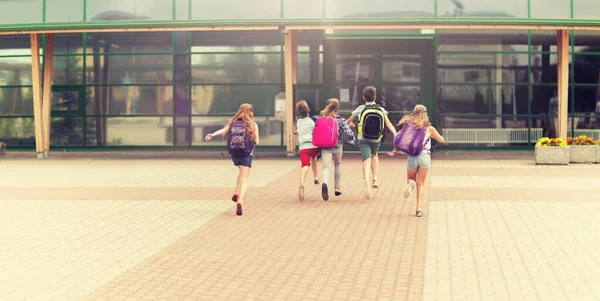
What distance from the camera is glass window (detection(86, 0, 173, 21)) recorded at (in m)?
26.3

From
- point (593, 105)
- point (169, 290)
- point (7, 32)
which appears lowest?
point (169, 290)

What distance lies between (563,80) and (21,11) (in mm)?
15059

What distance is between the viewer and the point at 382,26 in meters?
23.2

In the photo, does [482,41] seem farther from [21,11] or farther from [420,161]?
[420,161]

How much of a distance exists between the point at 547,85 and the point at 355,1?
19.5ft

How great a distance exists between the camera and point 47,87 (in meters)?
25.9

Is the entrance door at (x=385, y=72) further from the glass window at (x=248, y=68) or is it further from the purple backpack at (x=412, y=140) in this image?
the purple backpack at (x=412, y=140)

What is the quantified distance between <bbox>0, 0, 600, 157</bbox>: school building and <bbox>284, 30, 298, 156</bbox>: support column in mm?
765

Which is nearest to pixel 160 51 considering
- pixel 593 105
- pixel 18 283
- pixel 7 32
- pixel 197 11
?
pixel 197 11

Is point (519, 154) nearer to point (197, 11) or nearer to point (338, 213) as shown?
point (197, 11)

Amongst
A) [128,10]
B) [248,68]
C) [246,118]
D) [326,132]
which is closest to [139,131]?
[128,10]

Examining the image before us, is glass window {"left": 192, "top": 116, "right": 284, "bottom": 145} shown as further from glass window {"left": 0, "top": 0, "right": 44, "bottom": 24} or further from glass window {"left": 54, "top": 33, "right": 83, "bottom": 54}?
glass window {"left": 0, "top": 0, "right": 44, "bottom": 24}

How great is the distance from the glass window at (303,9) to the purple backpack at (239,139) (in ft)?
44.6

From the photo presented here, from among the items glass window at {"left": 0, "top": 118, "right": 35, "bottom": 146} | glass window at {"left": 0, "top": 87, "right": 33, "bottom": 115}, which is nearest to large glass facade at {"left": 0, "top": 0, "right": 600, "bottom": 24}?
glass window at {"left": 0, "top": 87, "right": 33, "bottom": 115}
